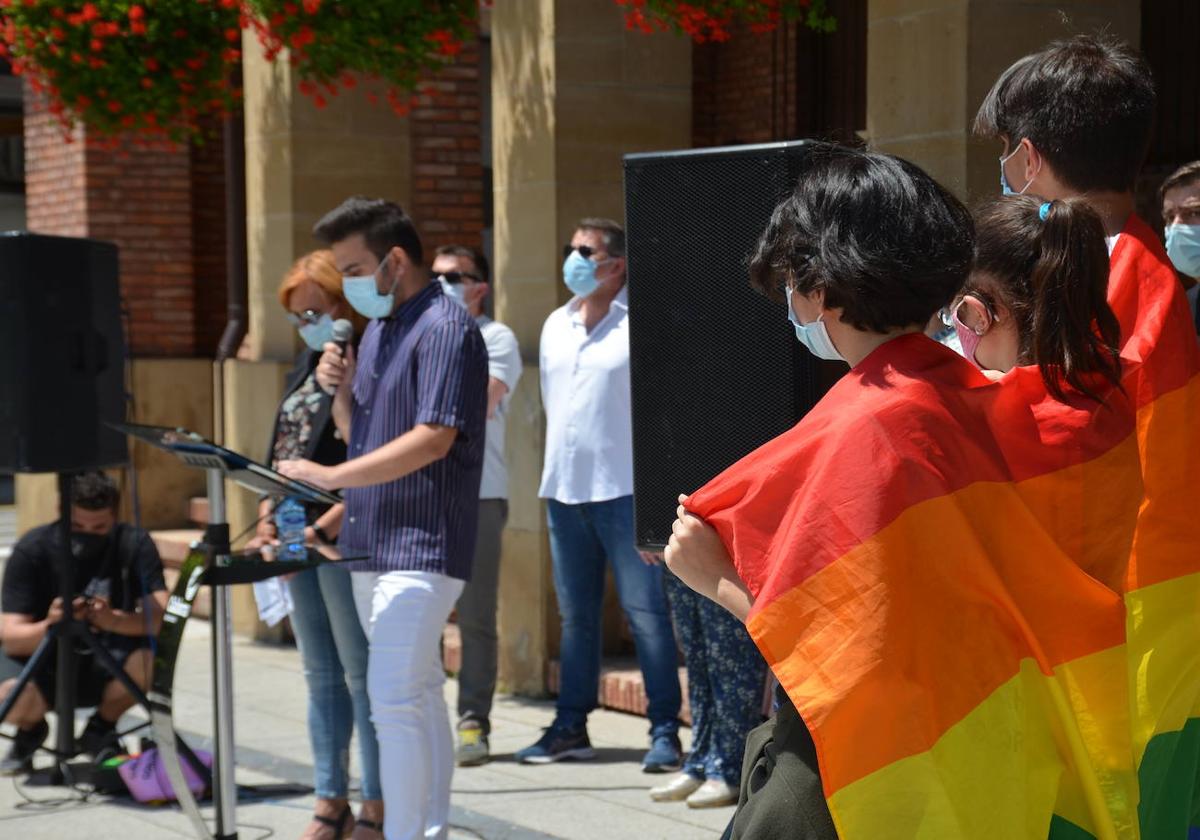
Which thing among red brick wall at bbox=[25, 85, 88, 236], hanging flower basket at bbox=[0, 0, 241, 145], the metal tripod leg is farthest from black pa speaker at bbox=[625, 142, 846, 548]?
red brick wall at bbox=[25, 85, 88, 236]

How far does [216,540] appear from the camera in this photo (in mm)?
4949

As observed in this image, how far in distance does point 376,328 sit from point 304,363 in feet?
2.56

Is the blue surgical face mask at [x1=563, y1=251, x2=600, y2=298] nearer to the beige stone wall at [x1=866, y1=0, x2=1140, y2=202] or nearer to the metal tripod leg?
the beige stone wall at [x1=866, y1=0, x2=1140, y2=202]

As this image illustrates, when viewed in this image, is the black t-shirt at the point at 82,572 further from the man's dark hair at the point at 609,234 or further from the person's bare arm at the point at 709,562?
the person's bare arm at the point at 709,562

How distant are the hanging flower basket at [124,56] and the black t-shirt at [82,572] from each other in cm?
343

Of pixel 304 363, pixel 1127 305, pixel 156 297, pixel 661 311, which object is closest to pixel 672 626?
pixel 304 363

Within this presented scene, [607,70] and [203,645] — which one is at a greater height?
[607,70]

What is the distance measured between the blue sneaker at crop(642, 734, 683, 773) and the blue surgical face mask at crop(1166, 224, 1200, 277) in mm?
2739

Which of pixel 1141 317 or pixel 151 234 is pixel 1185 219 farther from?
pixel 151 234

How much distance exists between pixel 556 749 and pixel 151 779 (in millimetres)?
1516

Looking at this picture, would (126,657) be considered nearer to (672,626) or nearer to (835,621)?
(672,626)

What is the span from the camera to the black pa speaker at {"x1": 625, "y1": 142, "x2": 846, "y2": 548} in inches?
149

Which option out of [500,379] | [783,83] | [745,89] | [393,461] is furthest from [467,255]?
[745,89]

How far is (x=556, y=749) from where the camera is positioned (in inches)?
273
